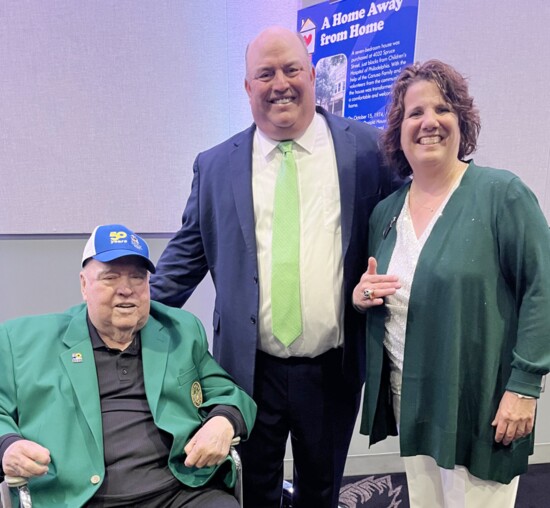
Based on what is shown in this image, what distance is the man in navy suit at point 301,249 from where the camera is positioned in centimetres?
157

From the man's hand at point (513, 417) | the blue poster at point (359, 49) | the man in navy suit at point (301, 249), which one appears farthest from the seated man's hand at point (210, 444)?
the blue poster at point (359, 49)

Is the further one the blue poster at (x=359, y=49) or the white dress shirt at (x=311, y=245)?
the blue poster at (x=359, y=49)

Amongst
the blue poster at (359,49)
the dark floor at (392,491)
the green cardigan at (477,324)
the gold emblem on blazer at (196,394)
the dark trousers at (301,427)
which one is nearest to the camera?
the green cardigan at (477,324)

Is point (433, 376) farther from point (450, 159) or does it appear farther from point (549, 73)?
point (549, 73)

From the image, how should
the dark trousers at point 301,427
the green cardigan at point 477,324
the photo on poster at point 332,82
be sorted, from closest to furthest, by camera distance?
the green cardigan at point 477,324, the dark trousers at point 301,427, the photo on poster at point 332,82

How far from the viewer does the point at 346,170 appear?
5.22 ft

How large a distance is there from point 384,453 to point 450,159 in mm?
2038

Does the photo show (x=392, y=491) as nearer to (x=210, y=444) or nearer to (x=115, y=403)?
(x=210, y=444)

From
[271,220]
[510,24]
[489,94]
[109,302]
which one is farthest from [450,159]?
[510,24]

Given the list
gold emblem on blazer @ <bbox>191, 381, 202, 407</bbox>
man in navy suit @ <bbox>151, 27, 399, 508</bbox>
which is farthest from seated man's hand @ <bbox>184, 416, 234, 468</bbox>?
man in navy suit @ <bbox>151, 27, 399, 508</bbox>

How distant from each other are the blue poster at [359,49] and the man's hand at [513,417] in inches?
53.2

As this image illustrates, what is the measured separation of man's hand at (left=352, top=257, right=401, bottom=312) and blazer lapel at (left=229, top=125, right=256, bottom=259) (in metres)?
0.40

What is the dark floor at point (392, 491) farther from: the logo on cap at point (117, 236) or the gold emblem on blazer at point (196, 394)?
the logo on cap at point (117, 236)

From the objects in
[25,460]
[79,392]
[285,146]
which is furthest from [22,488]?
[285,146]
